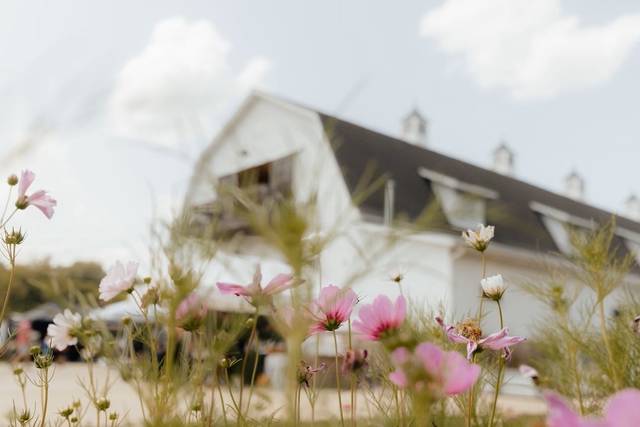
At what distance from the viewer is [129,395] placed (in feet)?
23.7

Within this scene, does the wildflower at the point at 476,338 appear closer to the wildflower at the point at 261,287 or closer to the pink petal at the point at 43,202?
the wildflower at the point at 261,287

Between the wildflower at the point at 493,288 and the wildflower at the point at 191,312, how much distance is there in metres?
0.50

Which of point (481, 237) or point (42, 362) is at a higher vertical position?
point (481, 237)

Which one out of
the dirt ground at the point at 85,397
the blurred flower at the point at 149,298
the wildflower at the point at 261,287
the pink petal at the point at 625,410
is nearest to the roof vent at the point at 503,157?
the dirt ground at the point at 85,397

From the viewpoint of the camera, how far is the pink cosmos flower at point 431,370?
0.47 metres

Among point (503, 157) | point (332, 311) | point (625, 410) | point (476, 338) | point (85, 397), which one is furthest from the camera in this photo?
point (503, 157)

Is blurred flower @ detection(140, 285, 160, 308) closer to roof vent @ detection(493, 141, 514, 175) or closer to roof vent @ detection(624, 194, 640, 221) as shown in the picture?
roof vent @ detection(493, 141, 514, 175)

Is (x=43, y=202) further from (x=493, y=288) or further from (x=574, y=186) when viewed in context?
(x=574, y=186)

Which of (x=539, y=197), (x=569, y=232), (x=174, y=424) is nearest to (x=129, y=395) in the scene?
(x=569, y=232)

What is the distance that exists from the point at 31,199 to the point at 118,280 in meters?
0.31

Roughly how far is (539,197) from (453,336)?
17.5m

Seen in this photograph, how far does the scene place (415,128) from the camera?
682 inches

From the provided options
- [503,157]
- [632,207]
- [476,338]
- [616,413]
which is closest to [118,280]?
[476,338]

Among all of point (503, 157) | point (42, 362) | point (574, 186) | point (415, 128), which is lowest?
point (42, 362)
